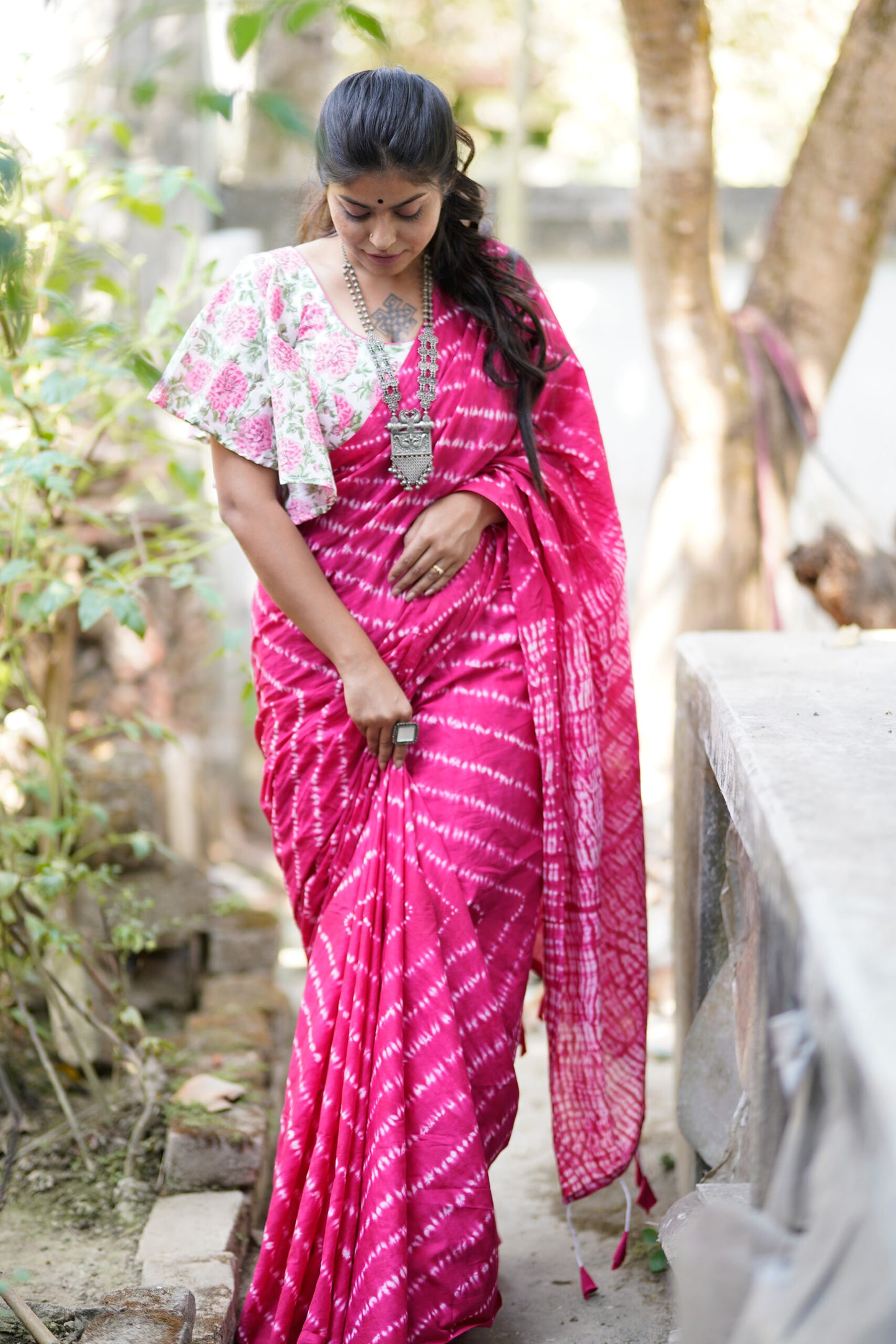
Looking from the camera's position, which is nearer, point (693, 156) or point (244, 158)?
point (693, 156)

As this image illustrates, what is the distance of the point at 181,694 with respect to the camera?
4.44 m

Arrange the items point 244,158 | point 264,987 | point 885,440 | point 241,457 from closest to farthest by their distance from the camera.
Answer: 1. point 241,457
2. point 264,987
3. point 885,440
4. point 244,158

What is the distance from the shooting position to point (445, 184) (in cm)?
198

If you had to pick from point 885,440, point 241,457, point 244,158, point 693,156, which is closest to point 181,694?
point 693,156

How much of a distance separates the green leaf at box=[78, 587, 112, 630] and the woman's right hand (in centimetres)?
51

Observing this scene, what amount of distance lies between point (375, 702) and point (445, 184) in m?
0.76

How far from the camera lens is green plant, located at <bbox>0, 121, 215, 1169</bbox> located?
232 cm

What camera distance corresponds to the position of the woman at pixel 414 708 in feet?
6.26

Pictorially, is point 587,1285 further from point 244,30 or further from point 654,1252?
point 244,30

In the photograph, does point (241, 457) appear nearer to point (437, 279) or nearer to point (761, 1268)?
point (437, 279)

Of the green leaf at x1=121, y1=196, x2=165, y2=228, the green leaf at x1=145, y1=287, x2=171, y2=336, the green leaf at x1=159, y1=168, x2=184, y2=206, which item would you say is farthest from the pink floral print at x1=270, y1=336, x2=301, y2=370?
the green leaf at x1=121, y1=196, x2=165, y2=228

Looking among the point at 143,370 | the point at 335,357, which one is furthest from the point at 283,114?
the point at 143,370

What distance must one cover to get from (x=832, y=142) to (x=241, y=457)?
261cm

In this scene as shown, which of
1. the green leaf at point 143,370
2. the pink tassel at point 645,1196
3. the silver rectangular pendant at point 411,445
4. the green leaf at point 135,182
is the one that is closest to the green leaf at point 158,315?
the green leaf at point 143,370
